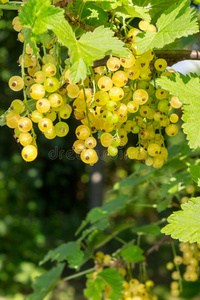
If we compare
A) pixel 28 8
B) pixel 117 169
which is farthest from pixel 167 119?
pixel 117 169

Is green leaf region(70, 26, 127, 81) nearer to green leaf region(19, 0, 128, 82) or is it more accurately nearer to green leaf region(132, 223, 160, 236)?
green leaf region(19, 0, 128, 82)

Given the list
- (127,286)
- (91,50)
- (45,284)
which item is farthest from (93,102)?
(45,284)

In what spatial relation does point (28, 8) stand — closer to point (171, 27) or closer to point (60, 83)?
point (60, 83)

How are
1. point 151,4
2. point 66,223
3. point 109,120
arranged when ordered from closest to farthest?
point 109,120, point 151,4, point 66,223

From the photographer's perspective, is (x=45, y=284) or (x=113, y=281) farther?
(x=45, y=284)

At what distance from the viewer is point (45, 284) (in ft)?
5.34

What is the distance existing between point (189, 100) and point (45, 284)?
123cm

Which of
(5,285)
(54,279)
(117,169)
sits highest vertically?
(54,279)

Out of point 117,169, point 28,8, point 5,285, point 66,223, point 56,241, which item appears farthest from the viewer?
point 117,169

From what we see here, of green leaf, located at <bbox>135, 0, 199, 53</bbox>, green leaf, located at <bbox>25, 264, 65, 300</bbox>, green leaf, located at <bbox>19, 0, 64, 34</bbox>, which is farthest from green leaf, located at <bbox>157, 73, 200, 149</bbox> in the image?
green leaf, located at <bbox>25, 264, 65, 300</bbox>

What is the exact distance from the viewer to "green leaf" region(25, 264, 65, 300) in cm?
155

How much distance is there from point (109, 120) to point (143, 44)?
18 centimetres

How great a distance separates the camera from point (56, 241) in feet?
20.6

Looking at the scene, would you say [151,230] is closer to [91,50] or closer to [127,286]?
[127,286]
